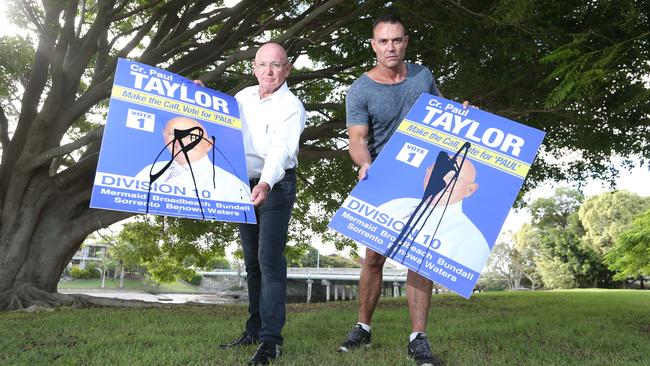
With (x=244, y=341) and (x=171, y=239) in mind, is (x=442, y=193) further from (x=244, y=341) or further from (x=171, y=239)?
(x=171, y=239)

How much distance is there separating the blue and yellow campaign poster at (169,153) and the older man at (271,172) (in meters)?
0.18

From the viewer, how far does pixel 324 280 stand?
230ft

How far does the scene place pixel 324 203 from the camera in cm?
1494

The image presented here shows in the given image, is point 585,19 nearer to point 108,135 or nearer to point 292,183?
point 292,183

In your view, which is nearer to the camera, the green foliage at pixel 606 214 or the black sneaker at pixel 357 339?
the black sneaker at pixel 357 339

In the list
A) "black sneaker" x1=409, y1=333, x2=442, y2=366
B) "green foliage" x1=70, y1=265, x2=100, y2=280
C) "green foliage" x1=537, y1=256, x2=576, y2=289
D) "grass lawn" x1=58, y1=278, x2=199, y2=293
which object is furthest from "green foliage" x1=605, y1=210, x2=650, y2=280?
"green foliage" x1=70, y1=265, x2=100, y2=280

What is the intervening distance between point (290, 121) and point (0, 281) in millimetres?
8953

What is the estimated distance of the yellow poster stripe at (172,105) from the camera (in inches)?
118

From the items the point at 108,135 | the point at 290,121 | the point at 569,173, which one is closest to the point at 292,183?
the point at 290,121

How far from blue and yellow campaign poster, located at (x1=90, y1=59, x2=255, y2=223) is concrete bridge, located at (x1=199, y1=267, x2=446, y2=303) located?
53725mm

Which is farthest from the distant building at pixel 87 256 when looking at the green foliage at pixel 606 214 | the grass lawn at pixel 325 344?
the grass lawn at pixel 325 344

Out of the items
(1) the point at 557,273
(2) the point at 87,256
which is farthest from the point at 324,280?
(2) the point at 87,256

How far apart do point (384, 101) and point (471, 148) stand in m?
0.76

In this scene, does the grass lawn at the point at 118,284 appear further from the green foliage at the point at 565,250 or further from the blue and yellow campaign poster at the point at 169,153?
the blue and yellow campaign poster at the point at 169,153
